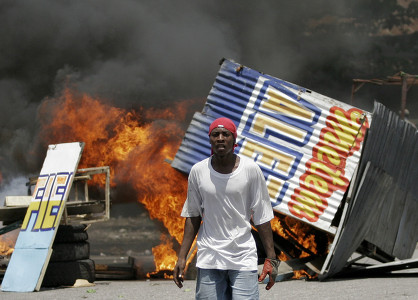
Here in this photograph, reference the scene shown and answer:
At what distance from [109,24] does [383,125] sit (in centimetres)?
1103

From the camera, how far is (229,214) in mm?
3807

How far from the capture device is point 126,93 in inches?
672

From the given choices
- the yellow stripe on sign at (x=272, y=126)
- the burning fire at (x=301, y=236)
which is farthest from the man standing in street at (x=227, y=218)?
the burning fire at (x=301, y=236)

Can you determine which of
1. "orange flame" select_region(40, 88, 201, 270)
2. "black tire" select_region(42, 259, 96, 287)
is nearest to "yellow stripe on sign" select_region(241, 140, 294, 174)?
"orange flame" select_region(40, 88, 201, 270)

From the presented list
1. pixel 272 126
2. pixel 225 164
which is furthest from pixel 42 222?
pixel 225 164

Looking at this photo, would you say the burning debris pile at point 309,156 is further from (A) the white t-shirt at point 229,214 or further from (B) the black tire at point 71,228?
(A) the white t-shirt at point 229,214

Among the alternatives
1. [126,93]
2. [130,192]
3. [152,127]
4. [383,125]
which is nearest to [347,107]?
[383,125]

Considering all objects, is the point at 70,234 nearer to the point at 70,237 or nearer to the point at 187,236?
the point at 70,237

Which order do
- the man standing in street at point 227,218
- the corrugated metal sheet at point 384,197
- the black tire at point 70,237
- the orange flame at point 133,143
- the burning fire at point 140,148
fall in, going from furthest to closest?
the orange flame at point 133,143
the burning fire at point 140,148
the corrugated metal sheet at point 384,197
the black tire at point 70,237
the man standing in street at point 227,218

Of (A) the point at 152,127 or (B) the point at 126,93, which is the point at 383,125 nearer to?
(A) the point at 152,127

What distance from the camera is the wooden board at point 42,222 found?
29.0 feet

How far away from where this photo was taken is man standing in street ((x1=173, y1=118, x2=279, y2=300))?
3.78m

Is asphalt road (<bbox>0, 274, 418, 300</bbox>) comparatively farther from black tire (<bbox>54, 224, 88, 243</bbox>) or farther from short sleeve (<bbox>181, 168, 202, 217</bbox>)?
short sleeve (<bbox>181, 168, 202, 217</bbox>)

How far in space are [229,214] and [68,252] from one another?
6.55 meters
